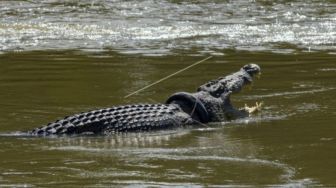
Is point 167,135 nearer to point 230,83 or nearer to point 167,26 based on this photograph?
point 230,83

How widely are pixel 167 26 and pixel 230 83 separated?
8686 mm

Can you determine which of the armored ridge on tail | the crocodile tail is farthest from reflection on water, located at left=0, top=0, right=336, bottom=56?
the crocodile tail

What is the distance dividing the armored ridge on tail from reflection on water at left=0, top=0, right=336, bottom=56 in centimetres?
492

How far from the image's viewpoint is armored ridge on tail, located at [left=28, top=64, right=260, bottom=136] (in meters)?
7.92

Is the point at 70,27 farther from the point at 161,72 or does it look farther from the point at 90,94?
the point at 90,94

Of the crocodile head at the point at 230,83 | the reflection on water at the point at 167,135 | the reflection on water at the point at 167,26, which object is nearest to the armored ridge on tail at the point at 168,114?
the crocodile head at the point at 230,83

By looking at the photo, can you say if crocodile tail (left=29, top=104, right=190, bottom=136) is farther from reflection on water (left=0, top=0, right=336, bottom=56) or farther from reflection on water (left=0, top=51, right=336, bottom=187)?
reflection on water (left=0, top=0, right=336, bottom=56)

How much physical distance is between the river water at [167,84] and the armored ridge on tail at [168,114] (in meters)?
0.14

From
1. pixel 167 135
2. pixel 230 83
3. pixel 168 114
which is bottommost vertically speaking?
pixel 167 135

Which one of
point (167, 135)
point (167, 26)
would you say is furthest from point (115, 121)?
point (167, 26)

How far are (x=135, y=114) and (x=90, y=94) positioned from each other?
7.45 ft

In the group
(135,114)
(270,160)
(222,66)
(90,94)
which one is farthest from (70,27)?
(270,160)

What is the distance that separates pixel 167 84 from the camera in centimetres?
1099

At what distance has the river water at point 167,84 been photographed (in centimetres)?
643
